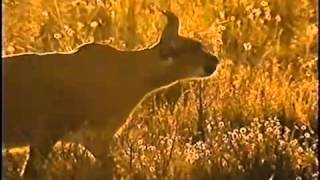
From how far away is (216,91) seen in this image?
1.52m

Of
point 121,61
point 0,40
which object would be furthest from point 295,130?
point 0,40

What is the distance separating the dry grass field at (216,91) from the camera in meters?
1.49

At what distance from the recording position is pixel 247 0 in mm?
1527

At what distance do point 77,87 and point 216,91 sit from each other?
30cm

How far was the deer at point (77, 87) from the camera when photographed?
1461 millimetres

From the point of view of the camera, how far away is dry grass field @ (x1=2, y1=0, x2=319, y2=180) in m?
1.49

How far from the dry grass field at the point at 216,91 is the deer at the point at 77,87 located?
0.02 m

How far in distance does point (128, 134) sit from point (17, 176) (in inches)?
9.7

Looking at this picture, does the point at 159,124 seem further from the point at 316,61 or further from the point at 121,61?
the point at 316,61

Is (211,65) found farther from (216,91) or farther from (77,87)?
(77,87)

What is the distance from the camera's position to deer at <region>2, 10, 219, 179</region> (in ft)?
4.79

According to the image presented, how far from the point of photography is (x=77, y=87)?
1.47m

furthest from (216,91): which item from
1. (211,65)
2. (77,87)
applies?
(77,87)

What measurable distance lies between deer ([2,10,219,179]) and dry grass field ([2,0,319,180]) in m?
0.02
